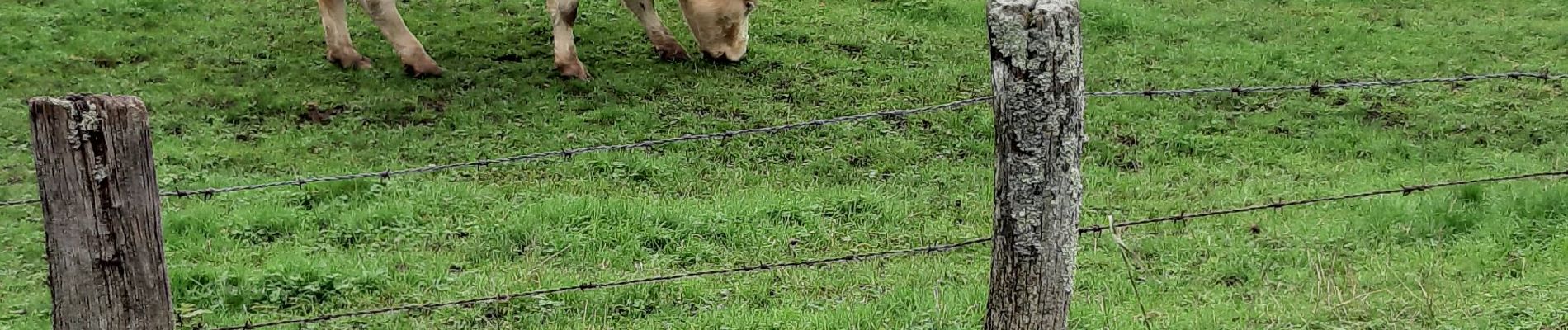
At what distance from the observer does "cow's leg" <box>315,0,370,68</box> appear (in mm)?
8664

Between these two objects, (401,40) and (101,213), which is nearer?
(101,213)

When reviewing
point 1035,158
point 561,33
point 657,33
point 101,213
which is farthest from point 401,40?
point 1035,158

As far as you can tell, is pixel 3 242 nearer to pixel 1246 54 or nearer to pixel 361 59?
pixel 361 59

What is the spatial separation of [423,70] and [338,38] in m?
0.66

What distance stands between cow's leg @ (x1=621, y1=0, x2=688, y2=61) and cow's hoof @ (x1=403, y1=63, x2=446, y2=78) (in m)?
1.46

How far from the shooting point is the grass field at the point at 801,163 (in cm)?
458

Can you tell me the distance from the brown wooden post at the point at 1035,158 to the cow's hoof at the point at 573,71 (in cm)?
592

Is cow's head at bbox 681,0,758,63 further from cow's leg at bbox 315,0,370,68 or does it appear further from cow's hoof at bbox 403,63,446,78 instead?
cow's leg at bbox 315,0,370,68

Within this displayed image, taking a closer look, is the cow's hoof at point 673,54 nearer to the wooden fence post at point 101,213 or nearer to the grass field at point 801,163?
A: the grass field at point 801,163

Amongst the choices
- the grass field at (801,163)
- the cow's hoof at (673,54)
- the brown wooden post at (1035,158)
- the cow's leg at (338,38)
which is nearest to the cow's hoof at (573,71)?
the grass field at (801,163)

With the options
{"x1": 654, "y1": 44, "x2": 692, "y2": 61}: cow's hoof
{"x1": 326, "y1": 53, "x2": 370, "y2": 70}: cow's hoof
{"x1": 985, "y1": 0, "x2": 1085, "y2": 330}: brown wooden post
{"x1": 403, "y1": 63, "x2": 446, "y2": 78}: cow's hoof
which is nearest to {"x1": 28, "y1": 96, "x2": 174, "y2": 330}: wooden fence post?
{"x1": 985, "y1": 0, "x2": 1085, "y2": 330}: brown wooden post

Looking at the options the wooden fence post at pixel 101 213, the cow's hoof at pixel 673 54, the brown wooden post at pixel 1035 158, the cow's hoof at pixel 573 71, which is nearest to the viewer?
the wooden fence post at pixel 101 213

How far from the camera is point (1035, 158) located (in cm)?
281

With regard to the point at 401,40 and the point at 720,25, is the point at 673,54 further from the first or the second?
the point at 401,40
